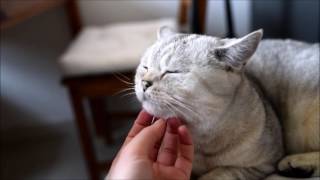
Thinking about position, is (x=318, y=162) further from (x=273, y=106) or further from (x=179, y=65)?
(x=179, y=65)

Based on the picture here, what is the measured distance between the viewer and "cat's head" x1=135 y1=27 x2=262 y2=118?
649mm

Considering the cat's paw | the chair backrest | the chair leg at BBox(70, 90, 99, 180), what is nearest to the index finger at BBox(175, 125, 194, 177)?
the cat's paw

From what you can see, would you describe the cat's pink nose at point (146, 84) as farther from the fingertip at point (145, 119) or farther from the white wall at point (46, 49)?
the white wall at point (46, 49)

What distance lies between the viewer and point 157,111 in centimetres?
68

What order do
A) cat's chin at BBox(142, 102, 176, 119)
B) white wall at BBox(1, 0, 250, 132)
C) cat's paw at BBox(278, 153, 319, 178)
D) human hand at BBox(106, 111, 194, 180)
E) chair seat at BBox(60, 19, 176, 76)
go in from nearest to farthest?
human hand at BBox(106, 111, 194, 180)
cat's chin at BBox(142, 102, 176, 119)
cat's paw at BBox(278, 153, 319, 178)
chair seat at BBox(60, 19, 176, 76)
white wall at BBox(1, 0, 250, 132)

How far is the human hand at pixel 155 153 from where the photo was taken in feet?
1.84

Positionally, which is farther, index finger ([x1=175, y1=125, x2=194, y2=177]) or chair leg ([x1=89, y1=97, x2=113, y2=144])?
chair leg ([x1=89, y1=97, x2=113, y2=144])

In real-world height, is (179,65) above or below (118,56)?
above

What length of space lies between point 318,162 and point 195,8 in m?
0.61

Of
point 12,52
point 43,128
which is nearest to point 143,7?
point 12,52

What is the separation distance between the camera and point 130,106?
179cm

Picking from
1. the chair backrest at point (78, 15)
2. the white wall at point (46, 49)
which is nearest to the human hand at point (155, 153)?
the chair backrest at point (78, 15)

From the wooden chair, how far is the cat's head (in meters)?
0.56

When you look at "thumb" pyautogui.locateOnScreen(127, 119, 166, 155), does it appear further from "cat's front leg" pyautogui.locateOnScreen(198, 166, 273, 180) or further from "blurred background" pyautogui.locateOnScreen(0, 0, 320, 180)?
Answer: "blurred background" pyautogui.locateOnScreen(0, 0, 320, 180)
